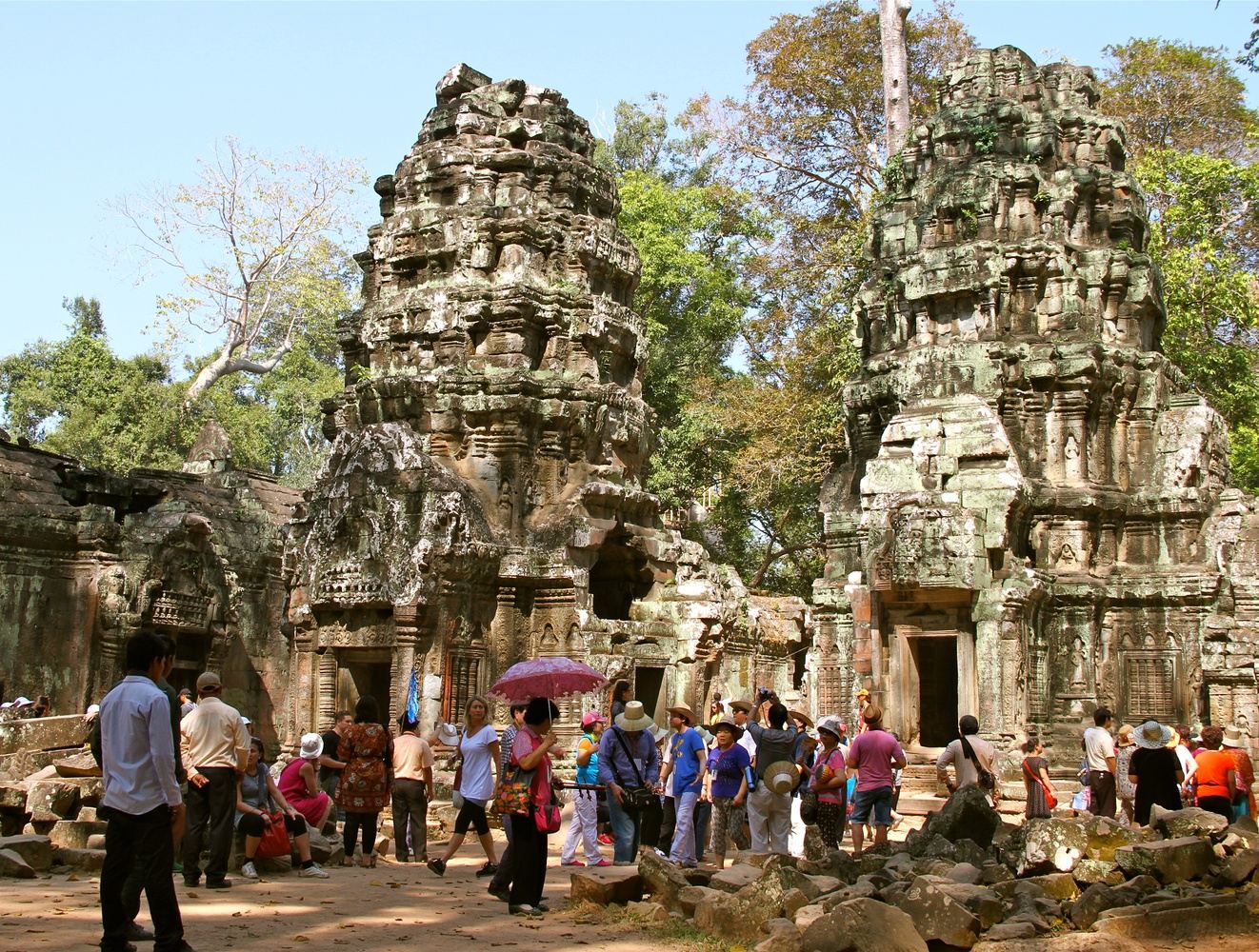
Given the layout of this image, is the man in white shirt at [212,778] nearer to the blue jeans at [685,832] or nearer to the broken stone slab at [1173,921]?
the blue jeans at [685,832]

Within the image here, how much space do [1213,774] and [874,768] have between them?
2651 mm

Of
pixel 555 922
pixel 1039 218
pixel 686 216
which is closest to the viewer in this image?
pixel 555 922

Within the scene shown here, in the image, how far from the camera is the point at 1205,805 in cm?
1152

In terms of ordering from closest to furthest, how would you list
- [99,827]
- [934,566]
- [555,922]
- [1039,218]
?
[555,922], [99,827], [934,566], [1039,218]

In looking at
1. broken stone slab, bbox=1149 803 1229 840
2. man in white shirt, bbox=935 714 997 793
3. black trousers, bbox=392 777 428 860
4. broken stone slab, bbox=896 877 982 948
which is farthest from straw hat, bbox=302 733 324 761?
broken stone slab, bbox=1149 803 1229 840

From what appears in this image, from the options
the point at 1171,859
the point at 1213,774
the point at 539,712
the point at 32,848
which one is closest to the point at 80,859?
the point at 32,848

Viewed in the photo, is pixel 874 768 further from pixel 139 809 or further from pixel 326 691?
pixel 326 691

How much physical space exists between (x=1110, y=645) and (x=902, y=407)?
4.50 metres

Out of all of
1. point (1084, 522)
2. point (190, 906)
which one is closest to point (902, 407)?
point (1084, 522)

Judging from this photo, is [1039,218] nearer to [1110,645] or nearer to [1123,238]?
[1123,238]

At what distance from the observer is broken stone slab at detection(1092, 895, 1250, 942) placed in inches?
321

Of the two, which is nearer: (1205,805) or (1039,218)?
(1205,805)

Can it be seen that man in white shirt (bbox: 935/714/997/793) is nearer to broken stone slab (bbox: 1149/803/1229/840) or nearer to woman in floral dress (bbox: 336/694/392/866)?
broken stone slab (bbox: 1149/803/1229/840)

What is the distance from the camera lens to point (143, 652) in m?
6.81
